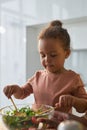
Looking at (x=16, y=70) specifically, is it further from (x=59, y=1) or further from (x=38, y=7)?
(x=59, y=1)

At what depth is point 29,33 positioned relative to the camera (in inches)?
73.9

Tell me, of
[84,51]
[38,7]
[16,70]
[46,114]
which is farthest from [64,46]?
[16,70]

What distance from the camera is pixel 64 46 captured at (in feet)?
2.79

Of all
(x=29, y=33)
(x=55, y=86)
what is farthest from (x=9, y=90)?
(x=29, y=33)

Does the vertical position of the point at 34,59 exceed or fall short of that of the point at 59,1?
it falls short

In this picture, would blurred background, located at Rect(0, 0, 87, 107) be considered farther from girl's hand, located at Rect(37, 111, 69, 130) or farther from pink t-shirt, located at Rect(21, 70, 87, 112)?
girl's hand, located at Rect(37, 111, 69, 130)

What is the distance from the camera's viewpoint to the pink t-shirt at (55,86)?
32.5 inches

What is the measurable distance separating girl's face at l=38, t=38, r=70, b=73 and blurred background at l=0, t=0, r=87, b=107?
74 centimetres

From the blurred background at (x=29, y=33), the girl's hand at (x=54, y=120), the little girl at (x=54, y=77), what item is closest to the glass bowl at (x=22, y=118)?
the girl's hand at (x=54, y=120)

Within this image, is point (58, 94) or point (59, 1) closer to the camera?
point (58, 94)

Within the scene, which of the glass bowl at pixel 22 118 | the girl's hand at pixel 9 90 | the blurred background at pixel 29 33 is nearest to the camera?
the glass bowl at pixel 22 118

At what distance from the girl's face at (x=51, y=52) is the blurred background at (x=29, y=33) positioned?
0.74 m

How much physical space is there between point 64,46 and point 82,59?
84 cm

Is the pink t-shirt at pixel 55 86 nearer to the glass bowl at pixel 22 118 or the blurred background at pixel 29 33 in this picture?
the glass bowl at pixel 22 118
